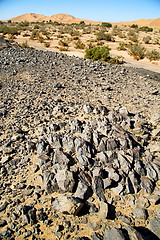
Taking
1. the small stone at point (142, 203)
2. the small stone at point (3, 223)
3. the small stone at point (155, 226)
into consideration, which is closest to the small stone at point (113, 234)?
the small stone at point (155, 226)

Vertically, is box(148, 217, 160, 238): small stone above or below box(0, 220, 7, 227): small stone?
below

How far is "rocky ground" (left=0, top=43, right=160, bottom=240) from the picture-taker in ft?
8.27

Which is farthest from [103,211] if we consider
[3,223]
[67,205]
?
[3,223]

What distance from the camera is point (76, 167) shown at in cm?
322

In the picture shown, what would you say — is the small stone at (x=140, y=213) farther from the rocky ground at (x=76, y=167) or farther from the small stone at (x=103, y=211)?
the small stone at (x=103, y=211)

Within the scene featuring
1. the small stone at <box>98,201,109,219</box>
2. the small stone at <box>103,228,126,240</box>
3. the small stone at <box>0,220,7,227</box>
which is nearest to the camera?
the small stone at <box>103,228,126,240</box>

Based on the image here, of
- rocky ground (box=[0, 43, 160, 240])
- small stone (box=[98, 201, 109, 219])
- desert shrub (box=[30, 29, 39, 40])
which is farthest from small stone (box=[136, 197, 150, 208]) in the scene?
desert shrub (box=[30, 29, 39, 40])

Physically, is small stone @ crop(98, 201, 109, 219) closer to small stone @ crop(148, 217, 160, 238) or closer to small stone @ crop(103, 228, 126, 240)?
small stone @ crop(103, 228, 126, 240)

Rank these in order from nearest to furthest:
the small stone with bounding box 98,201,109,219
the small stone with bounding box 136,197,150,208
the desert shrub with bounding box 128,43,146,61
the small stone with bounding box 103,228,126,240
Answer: the small stone with bounding box 103,228,126,240, the small stone with bounding box 98,201,109,219, the small stone with bounding box 136,197,150,208, the desert shrub with bounding box 128,43,146,61

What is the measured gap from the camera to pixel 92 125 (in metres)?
4.30

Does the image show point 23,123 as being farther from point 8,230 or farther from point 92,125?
point 8,230

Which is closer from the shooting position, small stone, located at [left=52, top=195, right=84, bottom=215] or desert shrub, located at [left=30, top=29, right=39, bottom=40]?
small stone, located at [left=52, top=195, right=84, bottom=215]

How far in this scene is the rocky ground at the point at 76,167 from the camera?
252 centimetres

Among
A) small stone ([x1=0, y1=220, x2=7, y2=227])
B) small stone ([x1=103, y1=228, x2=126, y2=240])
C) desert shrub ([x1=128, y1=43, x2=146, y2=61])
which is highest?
desert shrub ([x1=128, y1=43, x2=146, y2=61])
